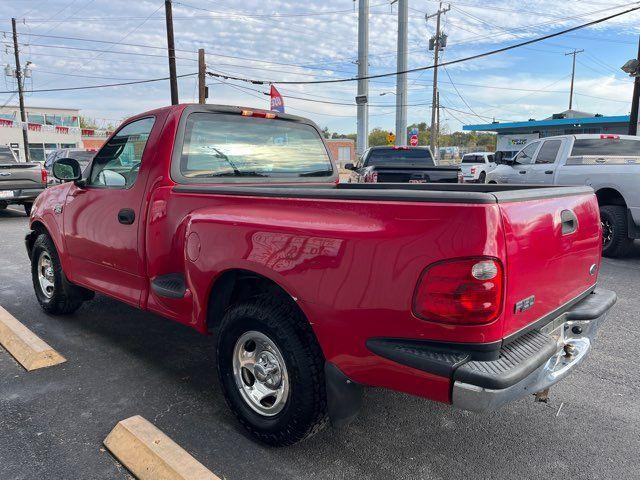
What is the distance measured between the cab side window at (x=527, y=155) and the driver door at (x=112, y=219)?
8064 mm

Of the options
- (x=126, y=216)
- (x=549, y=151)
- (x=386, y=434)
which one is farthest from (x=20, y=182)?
(x=386, y=434)

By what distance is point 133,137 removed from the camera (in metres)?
3.75

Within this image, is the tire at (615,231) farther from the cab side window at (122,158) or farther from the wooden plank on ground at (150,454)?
the wooden plank on ground at (150,454)

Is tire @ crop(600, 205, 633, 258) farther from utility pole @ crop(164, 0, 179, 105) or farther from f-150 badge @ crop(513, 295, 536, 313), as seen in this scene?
utility pole @ crop(164, 0, 179, 105)

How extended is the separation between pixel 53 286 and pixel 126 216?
1.75 m

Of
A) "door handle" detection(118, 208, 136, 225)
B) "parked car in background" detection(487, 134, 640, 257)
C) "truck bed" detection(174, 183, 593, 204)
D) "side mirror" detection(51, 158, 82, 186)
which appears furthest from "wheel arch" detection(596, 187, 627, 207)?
"side mirror" detection(51, 158, 82, 186)

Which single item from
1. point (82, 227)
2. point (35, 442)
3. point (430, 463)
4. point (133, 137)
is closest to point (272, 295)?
point (430, 463)

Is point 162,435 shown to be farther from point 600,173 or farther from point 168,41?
point 168,41

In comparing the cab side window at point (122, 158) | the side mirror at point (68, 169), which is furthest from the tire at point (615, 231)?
the side mirror at point (68, 169)

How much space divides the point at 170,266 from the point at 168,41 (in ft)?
68.5

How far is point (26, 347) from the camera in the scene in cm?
380

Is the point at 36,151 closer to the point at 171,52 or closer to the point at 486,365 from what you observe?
the point at 171,52

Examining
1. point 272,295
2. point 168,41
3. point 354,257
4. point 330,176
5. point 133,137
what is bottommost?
point 272,295

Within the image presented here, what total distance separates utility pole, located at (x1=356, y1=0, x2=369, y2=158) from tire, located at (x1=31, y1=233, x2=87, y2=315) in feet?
68.3
